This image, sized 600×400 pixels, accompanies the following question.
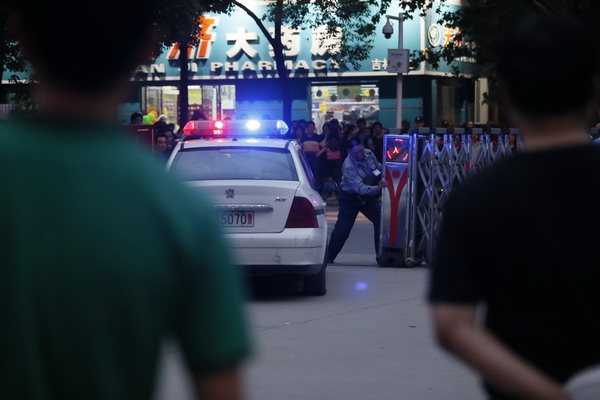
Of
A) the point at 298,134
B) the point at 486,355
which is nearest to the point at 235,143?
the point at 486,355

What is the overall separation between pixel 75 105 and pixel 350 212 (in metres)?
11.3

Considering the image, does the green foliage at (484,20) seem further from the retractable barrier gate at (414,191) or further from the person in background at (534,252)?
the person in background at (534,252)

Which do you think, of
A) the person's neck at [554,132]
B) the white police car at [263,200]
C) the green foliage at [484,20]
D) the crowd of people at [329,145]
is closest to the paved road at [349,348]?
the white police car at [263,200]

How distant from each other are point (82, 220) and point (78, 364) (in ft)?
0.72

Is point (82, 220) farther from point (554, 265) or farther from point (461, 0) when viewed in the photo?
point (461, 0)

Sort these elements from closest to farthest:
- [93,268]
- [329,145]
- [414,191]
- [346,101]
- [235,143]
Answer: [93,268] < [235,143] < [414,191] < [329,145] < [346,101]

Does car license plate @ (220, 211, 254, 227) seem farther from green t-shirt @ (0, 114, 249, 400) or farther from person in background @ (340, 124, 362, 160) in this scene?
person in background @ (340, 124, 362, 160)

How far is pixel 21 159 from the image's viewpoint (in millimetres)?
1750

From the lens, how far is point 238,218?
385 inches

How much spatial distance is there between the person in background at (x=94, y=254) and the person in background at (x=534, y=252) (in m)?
0.76

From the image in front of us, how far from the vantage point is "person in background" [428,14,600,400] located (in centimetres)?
240

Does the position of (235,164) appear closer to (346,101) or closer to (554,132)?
(554,132)

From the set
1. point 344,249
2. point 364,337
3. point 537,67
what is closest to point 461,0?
point 344,249

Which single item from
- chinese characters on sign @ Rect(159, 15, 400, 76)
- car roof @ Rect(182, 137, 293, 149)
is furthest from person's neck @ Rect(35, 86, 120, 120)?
chinese characters on sign @ Rect(159, 15, 400, 76)
